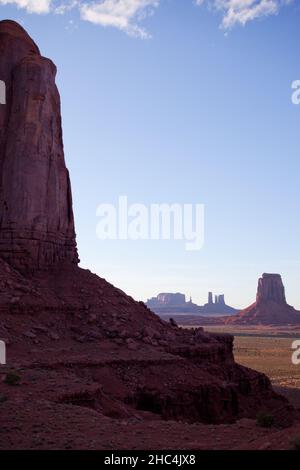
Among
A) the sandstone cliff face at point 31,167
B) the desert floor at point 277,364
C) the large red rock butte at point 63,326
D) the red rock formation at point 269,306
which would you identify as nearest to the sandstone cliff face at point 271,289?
the red rock formation at point 269,306

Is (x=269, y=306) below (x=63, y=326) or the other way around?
below

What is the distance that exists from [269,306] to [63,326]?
508ft

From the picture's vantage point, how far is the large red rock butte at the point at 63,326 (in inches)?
844

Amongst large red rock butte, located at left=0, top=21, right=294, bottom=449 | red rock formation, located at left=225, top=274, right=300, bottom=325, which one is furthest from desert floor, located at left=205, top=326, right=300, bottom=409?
red rock formation, located at left=225, top=274, right=300, bottom=325

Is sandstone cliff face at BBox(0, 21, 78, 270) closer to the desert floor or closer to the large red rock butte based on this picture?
the large red rock butte

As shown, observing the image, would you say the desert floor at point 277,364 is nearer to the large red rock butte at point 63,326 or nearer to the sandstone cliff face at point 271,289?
the large red rock butte at point 63,326

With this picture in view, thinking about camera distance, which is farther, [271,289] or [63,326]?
[271,289]

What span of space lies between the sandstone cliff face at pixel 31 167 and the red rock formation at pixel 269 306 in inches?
5659

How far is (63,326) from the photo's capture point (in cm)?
2720

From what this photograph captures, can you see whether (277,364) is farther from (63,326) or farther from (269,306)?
(269,306)

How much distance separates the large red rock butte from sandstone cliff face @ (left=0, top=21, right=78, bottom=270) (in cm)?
6

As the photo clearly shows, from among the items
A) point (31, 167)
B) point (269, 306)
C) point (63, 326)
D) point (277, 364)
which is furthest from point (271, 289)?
point (63, 326)
